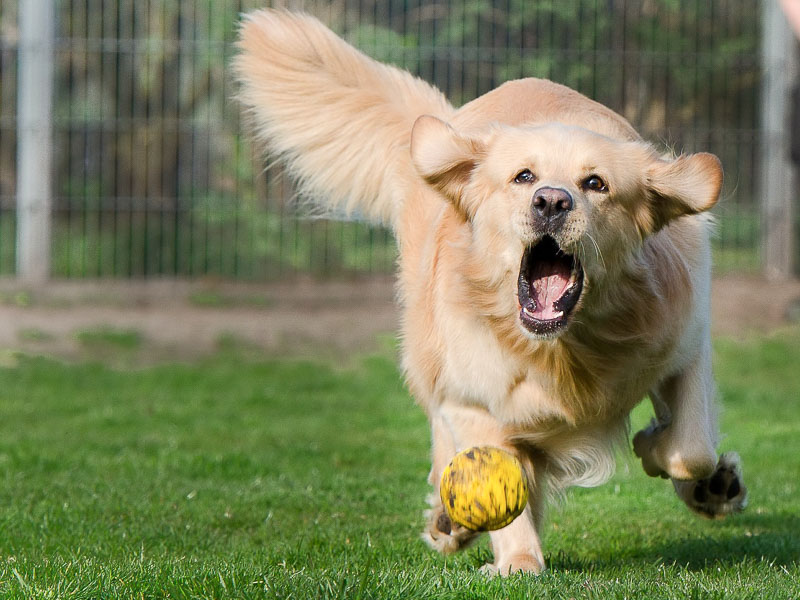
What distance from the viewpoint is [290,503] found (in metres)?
5.16

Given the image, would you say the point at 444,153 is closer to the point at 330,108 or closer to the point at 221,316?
the point at 330,108

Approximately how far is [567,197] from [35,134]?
868 cm

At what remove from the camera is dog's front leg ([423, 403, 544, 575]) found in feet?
12.5

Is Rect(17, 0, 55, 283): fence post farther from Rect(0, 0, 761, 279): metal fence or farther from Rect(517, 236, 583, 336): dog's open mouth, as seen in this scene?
Rect(517, 236, 583, 336): dog's open mouth

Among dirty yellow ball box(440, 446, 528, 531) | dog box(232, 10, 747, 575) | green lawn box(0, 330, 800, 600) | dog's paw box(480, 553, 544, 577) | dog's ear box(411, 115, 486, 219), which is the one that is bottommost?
green lawn box(0, 330, 800, 600)

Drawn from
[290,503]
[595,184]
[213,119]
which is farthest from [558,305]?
[213,119]

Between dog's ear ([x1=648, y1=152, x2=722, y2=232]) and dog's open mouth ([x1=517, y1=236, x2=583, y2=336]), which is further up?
dog's ear ([x1=648, y1=152, x2=722, y2=232])

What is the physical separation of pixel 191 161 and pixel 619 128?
7.38 metres

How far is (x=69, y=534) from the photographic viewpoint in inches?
175

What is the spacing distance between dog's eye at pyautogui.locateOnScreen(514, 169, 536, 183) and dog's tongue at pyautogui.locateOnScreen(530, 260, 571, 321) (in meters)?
0.26

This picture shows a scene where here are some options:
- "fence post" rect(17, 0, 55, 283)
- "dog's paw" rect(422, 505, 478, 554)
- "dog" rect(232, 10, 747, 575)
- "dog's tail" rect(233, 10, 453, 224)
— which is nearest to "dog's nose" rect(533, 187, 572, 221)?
"dog" rect(232, 10, 747, 575)

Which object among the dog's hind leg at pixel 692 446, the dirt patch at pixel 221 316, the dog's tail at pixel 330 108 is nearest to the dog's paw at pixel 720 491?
the dog's hind leg at pixel 692 446

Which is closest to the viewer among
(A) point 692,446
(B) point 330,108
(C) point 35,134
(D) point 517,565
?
(D) point 517,565

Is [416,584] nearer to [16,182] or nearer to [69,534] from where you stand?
[69,534]
